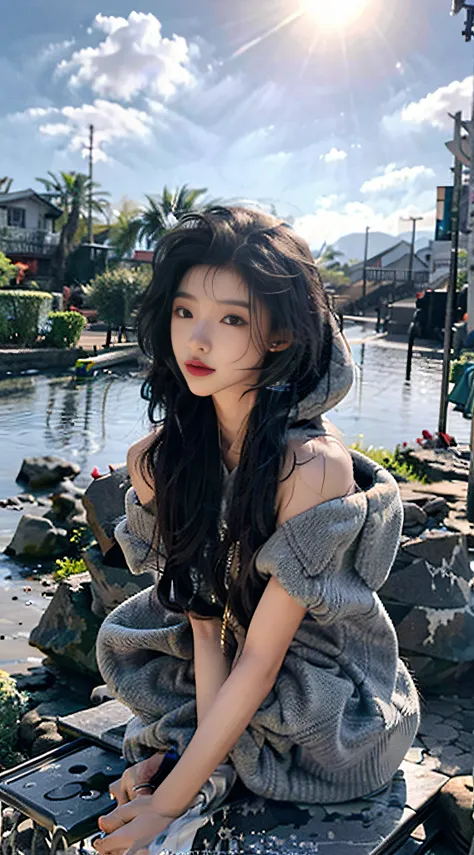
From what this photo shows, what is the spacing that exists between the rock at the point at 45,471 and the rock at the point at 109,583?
522 cm

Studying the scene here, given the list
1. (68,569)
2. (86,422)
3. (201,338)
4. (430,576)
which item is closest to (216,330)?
(201,338)

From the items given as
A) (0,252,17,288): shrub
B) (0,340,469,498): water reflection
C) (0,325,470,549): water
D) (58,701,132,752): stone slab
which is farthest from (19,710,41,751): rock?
(0,252,17,288): shrub

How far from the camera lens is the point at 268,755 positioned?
178cm

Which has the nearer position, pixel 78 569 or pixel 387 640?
pixel 387 640

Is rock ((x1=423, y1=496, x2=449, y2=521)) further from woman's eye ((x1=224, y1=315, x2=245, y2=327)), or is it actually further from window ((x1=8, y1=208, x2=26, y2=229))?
window ((x1=8, y1=208, x2=26, y2=229))

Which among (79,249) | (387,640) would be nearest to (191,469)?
(387,640)

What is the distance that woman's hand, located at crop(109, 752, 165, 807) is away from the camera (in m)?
1.72

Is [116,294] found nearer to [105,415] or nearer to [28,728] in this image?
[105,415]

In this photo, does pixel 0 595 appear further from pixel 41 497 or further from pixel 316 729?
pixel 316 729

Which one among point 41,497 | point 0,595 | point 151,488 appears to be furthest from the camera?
point 41,497

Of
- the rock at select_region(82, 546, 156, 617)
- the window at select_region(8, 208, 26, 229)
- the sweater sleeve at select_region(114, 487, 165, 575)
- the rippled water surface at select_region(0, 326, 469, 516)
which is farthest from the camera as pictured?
the window at select_region(8, 208, 26, 229)

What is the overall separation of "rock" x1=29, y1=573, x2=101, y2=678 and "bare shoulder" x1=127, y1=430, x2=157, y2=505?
246cm

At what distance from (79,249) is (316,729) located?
143 feet

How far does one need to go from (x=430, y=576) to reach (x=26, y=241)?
4033 cm
